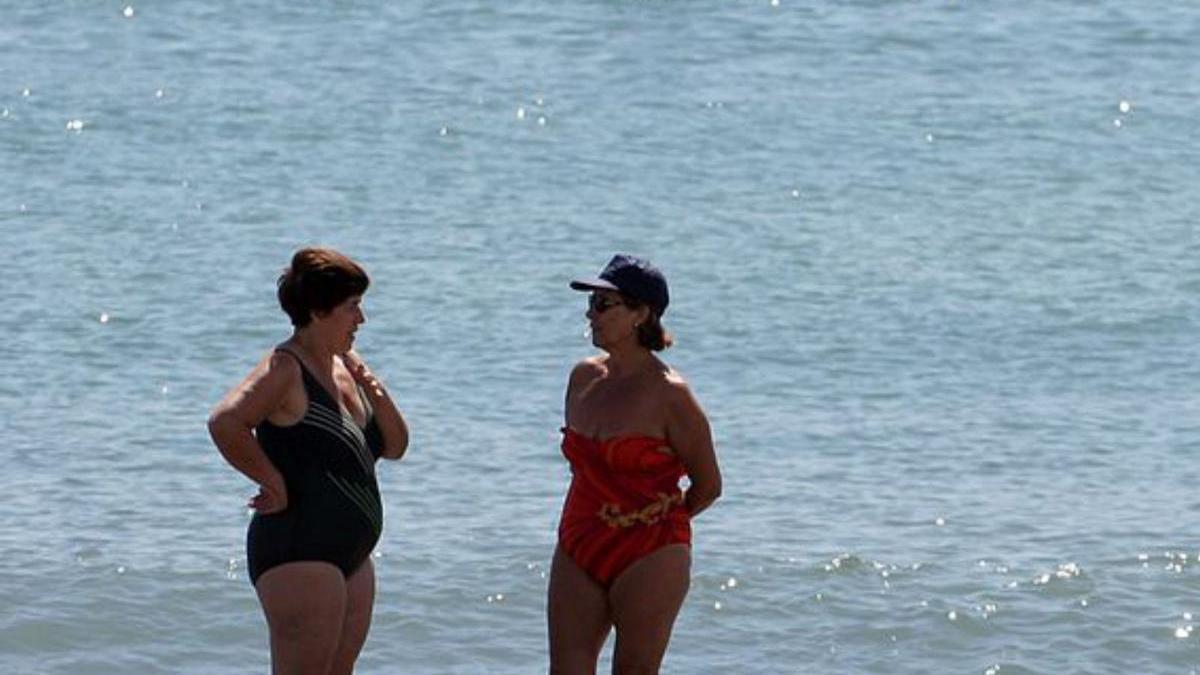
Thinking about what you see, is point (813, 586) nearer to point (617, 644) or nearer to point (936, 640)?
point (936, 640)

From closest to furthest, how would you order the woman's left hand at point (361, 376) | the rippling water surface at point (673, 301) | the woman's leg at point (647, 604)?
1. the woman's left hand at point (361, 376)
2. the woman's leg at point (647, 604)
3. the rippling water surface at point (673, 301)

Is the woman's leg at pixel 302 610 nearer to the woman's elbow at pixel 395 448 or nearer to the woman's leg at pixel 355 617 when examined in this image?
the woman's leg at pixel 355 617

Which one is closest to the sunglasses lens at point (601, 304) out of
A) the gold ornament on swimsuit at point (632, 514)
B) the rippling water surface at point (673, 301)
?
the gold ornament on swimsuit at point (632, 514)

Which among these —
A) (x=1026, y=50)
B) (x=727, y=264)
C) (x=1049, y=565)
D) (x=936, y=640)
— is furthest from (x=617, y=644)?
(x=1026, y=50)

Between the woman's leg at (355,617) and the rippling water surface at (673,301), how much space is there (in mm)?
2731

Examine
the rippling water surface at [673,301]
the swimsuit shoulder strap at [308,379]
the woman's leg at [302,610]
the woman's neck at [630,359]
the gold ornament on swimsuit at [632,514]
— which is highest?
the swimsuit shoulder strap at [308,379]

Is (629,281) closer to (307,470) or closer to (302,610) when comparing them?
(307,470)

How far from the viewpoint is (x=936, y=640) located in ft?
31.4

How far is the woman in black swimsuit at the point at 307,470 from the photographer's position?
627 cm

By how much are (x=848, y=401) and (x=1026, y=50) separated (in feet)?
30.9

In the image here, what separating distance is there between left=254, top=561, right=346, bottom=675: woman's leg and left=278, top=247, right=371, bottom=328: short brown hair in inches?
22.5

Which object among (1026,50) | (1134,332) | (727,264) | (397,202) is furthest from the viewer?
(1026,50)

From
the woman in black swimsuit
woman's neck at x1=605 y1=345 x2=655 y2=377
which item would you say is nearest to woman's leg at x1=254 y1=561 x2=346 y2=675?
the woman in black swimsuit

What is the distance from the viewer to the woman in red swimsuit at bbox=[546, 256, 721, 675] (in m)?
6.61
